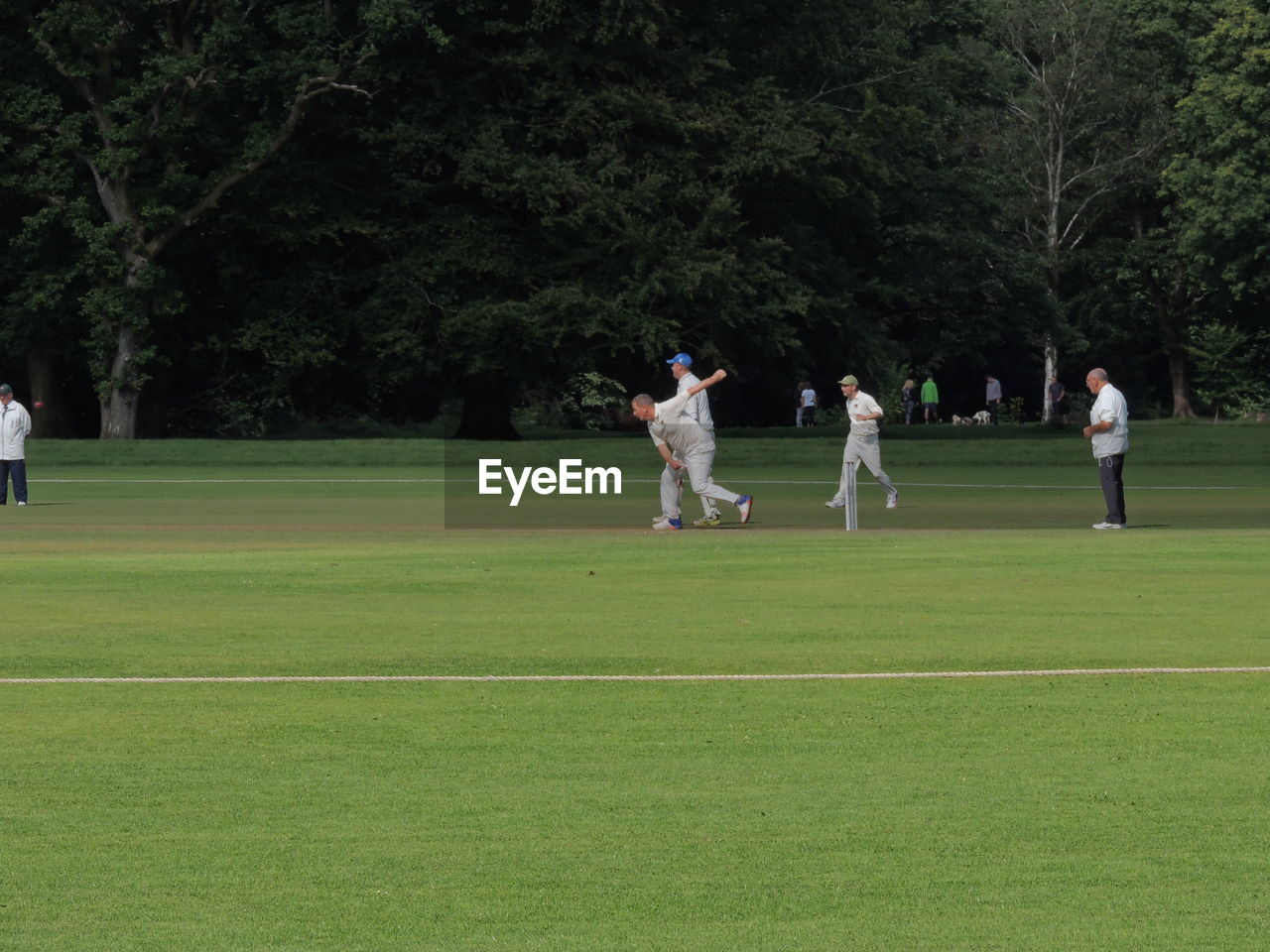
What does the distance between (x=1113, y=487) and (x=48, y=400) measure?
131ft

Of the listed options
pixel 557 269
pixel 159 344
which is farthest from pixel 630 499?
pixel 159 344

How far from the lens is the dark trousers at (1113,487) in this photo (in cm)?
2583

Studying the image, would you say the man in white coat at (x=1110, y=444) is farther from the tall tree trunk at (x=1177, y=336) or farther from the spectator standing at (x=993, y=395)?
the tall tree trunk at (x=1177, y=336)

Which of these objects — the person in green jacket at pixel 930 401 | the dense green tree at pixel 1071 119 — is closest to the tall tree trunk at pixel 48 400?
the person in green jacket at pixel 930 401

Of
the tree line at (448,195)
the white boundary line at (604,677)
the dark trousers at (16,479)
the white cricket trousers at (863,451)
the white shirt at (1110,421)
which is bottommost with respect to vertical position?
the white boundary line at (604,677)

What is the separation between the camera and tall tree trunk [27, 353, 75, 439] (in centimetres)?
5875

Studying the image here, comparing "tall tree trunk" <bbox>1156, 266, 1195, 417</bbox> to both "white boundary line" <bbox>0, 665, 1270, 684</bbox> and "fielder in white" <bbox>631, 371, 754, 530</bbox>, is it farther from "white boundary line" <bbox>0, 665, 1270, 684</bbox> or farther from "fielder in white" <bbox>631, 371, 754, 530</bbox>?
"white boundary line" <bbox>0, 665, 1270, 684</bbox>

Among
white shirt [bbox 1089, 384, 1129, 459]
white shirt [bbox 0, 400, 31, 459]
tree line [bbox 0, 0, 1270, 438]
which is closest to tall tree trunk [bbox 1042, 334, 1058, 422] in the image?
tree line [bbox 0, 0, 1270, 438]

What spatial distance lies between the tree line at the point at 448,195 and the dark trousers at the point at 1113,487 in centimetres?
2647

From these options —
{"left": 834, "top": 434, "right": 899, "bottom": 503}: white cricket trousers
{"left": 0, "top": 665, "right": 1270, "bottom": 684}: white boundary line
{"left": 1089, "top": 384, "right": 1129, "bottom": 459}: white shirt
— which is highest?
{"left": 1089, "top": 384, "right": 1129, "bottom": 459}: white shirt

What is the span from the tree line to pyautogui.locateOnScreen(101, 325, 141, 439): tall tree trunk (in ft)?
0.22

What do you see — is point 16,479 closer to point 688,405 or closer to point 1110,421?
point 688,405

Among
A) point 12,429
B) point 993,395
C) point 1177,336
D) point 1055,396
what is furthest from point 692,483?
point 1177,336

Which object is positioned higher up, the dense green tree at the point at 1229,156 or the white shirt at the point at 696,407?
the dense green tree at the point at 1229,156
